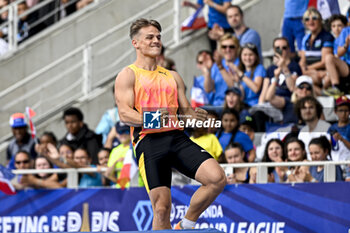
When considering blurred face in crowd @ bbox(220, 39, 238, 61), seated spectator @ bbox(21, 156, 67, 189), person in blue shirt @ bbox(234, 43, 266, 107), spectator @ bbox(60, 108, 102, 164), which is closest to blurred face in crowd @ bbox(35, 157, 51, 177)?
seated spectator @ bbox(21, 156, 67, 189)

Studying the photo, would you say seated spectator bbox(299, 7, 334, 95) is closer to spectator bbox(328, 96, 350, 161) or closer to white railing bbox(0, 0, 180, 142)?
spectator bbox(328, 96, 350, 161)

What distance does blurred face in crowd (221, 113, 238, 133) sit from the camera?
1070cm

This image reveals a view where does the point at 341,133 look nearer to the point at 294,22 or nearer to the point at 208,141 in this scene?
the point at 208,141

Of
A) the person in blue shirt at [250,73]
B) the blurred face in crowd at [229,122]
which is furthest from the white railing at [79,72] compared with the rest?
the blurred face in crowd at [229,122]

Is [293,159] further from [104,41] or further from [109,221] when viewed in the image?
[104,41]

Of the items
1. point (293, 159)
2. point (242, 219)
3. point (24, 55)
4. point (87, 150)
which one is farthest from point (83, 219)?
point (24, 55)

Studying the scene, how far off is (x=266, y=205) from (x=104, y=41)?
6.13 m

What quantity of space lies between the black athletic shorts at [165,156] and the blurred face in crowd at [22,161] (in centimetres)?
435

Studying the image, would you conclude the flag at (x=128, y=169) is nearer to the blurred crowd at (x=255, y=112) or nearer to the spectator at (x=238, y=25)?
the blurred crowd at (x=255, y=112)

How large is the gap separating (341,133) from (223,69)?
2693mm

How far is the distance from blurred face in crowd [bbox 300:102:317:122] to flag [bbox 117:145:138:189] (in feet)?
7.08

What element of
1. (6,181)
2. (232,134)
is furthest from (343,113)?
(6,181)

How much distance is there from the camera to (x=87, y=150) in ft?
39.2

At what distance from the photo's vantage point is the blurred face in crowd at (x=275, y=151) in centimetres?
1021
